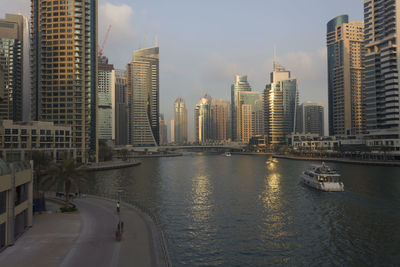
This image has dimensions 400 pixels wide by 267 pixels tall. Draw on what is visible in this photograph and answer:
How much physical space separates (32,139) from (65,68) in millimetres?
46934

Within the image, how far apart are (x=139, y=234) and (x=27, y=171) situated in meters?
15.0

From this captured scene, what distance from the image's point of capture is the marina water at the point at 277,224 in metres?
33.2

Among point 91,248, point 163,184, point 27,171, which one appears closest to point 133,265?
point 91,248

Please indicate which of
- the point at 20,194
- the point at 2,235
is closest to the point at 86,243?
the point at 2,235

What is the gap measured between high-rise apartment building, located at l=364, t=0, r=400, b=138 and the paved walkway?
162 meters

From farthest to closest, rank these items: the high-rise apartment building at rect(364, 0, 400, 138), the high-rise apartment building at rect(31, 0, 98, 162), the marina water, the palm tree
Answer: the high-rise apartment building at rect(364, 0, 400, 138), the high-rise apartment building at rect(31, 0, 98, 162), the palm tree, the marina water

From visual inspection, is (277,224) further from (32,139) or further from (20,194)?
(32,139)

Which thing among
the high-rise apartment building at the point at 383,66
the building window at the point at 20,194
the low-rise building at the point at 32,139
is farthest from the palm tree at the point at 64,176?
the high-rise apartment building at the point at 383,66

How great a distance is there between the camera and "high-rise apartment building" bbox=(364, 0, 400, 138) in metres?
165

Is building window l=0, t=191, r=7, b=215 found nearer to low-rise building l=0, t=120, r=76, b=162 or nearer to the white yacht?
the white yacht

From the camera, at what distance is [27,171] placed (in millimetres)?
36000

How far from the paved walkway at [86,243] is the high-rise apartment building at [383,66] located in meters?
162

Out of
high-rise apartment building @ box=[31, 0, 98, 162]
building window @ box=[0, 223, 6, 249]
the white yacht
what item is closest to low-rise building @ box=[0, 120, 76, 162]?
high-rise apartment building @ box=[31, 0, 98, 162]

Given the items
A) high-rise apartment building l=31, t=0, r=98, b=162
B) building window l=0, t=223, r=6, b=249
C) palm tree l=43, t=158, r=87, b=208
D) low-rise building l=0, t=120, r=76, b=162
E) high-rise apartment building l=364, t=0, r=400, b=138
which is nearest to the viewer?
building window l=0, t=223, r=6, b=249
